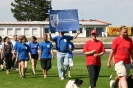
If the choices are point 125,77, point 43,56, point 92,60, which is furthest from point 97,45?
point 43,56

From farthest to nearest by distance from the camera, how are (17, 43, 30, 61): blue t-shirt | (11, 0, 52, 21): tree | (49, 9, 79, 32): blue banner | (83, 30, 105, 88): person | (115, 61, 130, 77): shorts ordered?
(11, 0, 52, 21): tree, (49, 9, 79, 32): blue banner, (17, 43, 30, 61): blue t-shirt, (83, 30, 105, 88): person, (115, 61, 130, 77): shorts

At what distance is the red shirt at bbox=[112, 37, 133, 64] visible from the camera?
492 inches

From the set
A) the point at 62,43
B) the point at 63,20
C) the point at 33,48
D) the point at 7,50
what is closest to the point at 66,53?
the point at 62,43

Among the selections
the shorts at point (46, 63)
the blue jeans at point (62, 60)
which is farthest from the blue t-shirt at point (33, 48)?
the blue jeans at point (62, 60)

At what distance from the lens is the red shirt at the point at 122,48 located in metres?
12.5

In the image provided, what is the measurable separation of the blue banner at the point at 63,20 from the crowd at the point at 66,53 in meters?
0.91

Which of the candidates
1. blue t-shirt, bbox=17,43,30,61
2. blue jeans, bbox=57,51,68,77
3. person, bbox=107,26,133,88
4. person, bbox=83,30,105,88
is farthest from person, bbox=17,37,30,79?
person, bbox=107,26,133,88

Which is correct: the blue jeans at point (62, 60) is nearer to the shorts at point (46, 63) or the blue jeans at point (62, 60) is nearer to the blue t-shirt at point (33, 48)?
the shorts at point (46, 63)

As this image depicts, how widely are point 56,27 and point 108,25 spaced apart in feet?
271

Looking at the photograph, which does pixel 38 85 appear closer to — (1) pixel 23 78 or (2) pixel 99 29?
(1) pixel 23 78

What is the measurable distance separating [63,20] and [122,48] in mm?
7797

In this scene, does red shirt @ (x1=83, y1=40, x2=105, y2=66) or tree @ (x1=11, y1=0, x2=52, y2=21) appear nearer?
red shirt @ (x1=83, y1=40, x2=105, y2=66)

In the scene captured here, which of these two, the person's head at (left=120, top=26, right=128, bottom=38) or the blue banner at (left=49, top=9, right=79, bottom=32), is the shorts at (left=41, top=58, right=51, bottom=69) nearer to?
the blue banner at (left=49, top=9, right=79, bottom=32)

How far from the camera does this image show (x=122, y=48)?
41.0ft
